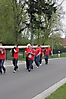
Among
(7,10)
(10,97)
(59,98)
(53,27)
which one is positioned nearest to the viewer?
(59,98)

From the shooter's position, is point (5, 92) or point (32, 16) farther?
point (32, 16)

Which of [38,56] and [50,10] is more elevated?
[50,10]

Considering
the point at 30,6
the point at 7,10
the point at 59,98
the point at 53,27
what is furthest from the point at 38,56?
the point at 53,27

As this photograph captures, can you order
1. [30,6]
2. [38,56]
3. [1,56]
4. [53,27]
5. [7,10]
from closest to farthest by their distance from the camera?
[1,56] < [38,56] < [7,10] < [30,6] < [53,27]

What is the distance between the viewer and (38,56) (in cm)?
2256

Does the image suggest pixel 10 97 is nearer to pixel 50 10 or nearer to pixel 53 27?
pixel 50 10

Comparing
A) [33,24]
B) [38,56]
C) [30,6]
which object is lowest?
[38,56]

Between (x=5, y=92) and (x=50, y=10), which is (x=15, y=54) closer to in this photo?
(x=5, y=92)

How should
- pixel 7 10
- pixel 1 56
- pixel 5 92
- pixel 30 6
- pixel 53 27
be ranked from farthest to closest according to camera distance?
pixel 53 27
pixel 30 6
pixel 7 10
pixel 1 56
pixel 5 92

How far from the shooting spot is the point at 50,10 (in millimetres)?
45031

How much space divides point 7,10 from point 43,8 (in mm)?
7483

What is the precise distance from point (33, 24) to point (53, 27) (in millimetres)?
13882

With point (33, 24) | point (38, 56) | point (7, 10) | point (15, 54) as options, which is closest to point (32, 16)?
point (33, 24)

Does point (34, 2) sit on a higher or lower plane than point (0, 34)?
higher
